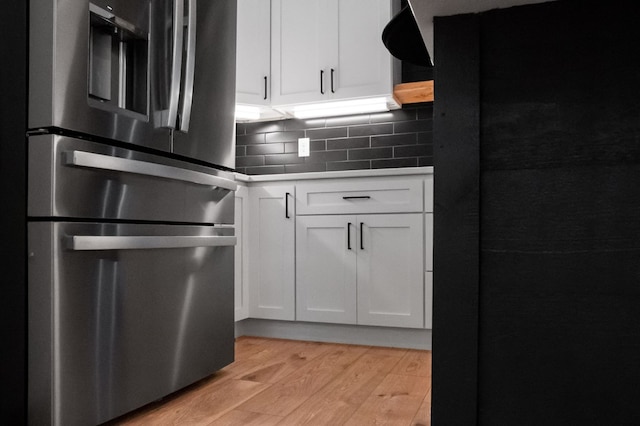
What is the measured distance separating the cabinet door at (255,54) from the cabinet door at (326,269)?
89 centimetres

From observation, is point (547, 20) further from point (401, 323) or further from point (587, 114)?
point (401, 323)

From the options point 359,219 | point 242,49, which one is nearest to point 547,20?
point 359,219

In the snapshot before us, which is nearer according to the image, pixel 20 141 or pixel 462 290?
pixel 462 290

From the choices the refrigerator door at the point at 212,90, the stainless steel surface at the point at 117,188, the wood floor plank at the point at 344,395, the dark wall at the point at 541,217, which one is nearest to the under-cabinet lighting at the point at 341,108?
the refrigerator door at the point at 212,90

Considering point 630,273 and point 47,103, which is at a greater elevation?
point 47,103

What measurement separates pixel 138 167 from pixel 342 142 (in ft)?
6.17

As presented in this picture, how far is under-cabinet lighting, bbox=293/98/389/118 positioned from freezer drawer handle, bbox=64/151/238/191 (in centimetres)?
128

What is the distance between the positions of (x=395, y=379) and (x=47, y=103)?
1.59m

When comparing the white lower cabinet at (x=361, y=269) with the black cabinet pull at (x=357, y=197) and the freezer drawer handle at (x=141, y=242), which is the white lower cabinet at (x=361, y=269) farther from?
the freezer drawer handle at (x=141, y=242)

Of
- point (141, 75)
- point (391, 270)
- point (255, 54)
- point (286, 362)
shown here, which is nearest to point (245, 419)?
point (286, 362)

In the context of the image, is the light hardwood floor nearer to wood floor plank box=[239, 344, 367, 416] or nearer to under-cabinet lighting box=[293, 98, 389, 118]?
wood floor plank box=[239, 344, 367, 416]

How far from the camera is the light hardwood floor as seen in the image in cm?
161

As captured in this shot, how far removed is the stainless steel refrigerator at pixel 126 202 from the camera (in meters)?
1.36

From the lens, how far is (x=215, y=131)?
204cm
